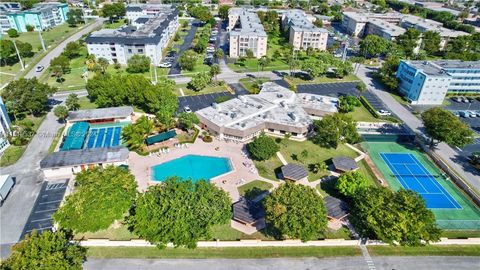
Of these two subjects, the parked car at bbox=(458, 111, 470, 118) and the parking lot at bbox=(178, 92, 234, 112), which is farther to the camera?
the parking lot at bbox=(178, 92, 234, 112)

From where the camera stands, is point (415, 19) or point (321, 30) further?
point (415, 19)

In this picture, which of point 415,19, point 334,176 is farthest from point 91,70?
point 415,19

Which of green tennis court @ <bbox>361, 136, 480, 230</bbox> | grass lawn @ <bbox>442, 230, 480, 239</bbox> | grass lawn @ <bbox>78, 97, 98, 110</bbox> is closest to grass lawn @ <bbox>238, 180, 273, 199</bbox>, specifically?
green tennis court @ <bbox>361, 136, 480, 230</bbox>

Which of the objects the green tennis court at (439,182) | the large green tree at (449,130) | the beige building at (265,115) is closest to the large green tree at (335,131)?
the beige building at (265,115)

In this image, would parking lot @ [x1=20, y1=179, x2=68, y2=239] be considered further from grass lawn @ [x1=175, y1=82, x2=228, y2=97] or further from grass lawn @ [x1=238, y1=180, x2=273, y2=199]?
grass lawn @ [x1=175, y1=82, x2=228, y2=97]

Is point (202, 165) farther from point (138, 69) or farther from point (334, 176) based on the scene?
point (138, 69)
